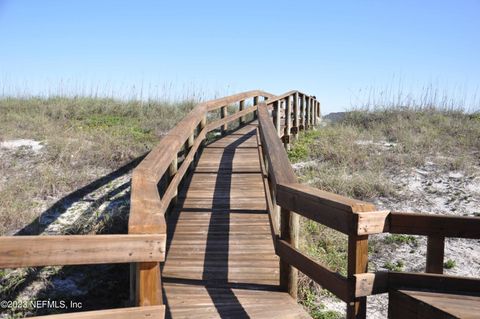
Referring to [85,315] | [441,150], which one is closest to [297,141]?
[441,150]

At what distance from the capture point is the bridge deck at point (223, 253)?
369 cm

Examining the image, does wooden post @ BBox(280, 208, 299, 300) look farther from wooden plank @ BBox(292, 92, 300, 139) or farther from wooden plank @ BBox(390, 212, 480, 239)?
wooden plank @ BBox(292, 92, 300, 139)

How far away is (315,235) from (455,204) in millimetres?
3106

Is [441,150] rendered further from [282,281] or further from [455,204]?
[282,281]

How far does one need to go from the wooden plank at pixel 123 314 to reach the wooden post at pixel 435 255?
1831 millimetres

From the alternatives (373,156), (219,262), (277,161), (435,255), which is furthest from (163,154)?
(373,156)

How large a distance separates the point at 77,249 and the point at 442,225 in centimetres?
218

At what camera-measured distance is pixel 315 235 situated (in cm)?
725

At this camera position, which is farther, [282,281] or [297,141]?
[297,141]

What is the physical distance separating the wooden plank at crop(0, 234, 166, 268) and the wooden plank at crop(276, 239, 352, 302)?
1215 mm

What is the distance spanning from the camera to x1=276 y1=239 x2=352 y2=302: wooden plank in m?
2.78

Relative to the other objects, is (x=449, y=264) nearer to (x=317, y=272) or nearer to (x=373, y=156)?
(x=317, y=272)

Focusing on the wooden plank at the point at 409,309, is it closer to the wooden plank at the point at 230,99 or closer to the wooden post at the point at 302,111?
the wooden plank at the point at 230,99

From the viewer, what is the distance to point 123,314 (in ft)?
6.83
